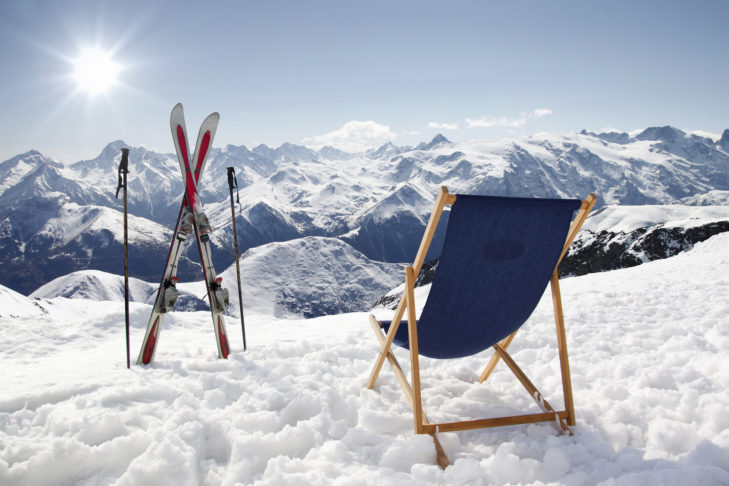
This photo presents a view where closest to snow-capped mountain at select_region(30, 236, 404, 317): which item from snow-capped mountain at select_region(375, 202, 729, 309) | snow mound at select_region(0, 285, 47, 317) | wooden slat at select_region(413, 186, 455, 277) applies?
snow-capped mountain at select_region(375, 202, 729, 309)

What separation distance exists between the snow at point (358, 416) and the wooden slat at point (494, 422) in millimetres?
115

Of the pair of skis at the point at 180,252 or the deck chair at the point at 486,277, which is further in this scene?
the pair of skis at the point at 180,252

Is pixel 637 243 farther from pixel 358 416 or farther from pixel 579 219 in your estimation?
pixel 358 416

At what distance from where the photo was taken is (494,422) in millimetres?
3090

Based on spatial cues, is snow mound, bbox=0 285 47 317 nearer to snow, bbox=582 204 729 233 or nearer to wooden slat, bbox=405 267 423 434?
wooden slat, bbox=405 267 423 434

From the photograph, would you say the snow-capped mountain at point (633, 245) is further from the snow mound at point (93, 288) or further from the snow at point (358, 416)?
the snow mound at point (93, 288)

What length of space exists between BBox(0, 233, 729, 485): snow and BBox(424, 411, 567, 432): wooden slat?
12 centimetres

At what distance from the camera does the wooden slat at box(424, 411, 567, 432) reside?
9.79 feet

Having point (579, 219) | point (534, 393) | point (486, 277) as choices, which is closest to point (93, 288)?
point (534, 393)

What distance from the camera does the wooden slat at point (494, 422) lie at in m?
2.98

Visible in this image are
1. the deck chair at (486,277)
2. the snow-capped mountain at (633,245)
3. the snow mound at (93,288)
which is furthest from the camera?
the snow mound at (93,288)

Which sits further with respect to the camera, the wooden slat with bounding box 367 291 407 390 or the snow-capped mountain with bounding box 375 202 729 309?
the snow-capped mountain with bounding box 375 202 729 309

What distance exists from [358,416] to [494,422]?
1.11 meters

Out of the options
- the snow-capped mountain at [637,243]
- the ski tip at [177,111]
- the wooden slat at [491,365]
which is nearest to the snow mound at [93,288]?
the snow-capped mountain at [637,243]
